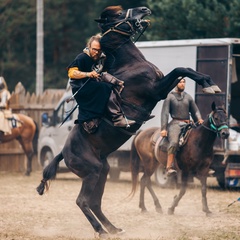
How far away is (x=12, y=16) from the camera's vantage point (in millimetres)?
44688

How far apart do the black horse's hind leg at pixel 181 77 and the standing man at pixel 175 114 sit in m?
4.93

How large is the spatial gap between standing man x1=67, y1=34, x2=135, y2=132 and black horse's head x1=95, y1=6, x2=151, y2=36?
0.23 meters

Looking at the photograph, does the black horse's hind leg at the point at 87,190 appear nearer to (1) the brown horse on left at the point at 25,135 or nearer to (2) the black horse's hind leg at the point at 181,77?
(2) the black horse's hind leg at the point at 181,77

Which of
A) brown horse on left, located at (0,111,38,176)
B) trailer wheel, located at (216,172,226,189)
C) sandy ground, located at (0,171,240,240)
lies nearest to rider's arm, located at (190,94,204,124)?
sandy ground, located at (0,171,240,240)

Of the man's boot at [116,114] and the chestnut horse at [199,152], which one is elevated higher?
the man's boot at [116,114]

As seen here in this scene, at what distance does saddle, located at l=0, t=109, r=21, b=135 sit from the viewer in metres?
23.8

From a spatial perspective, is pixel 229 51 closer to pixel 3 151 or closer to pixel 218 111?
pixel 218 111

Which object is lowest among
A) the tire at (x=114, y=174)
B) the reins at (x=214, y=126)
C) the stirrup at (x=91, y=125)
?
the tire at (x=114, y=174)

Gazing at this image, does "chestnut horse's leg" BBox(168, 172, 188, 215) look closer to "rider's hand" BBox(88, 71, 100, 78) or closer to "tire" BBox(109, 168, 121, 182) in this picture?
"rider's hand" BBox(88, 71, 100, 78)

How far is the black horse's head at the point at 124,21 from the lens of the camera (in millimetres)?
12141

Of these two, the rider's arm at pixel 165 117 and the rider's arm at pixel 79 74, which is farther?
the rider's arm at pixel 165 117

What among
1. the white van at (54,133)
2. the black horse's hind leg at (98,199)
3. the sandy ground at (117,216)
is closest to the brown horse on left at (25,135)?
the white van at (54,133)

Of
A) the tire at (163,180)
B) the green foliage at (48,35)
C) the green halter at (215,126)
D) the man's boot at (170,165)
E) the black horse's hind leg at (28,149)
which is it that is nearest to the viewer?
the green halter at (215,126)

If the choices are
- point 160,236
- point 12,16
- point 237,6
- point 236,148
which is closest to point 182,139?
point 236,148
